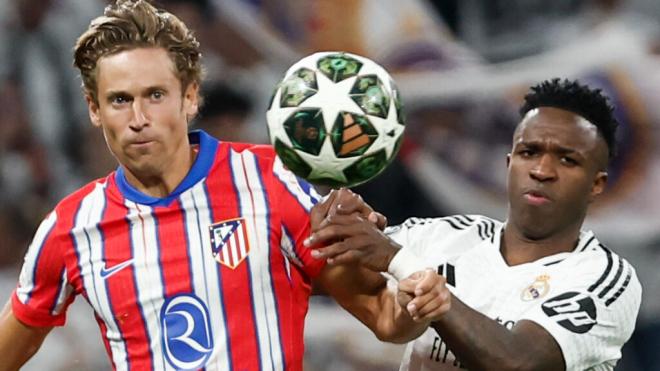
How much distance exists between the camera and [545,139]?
3.86 meters

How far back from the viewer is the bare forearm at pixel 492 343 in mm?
3422

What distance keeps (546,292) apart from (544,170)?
15.3 inches

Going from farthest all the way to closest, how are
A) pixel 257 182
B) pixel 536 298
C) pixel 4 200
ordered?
1. pixel 4 200
2. pixel 536 298
3. pixel 257 182

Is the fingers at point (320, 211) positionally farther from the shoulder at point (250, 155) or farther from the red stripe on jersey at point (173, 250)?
the red stripe on jersey at point (173, 250)

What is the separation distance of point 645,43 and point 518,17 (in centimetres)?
64

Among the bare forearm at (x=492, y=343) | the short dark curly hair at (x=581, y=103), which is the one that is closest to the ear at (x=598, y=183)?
the short dark curly hair at (x=581, y=103)

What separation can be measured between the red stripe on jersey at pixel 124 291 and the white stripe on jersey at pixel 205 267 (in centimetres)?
17

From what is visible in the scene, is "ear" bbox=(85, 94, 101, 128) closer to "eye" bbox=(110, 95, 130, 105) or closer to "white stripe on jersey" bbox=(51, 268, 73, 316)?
"eye" bbox=(110, 95, 130, 105)

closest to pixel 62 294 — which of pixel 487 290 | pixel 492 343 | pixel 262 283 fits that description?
pixel 262 283

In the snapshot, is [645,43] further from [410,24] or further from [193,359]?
[193,359]

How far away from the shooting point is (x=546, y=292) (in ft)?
12.4

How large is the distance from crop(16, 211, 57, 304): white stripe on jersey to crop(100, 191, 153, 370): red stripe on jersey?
16 cm

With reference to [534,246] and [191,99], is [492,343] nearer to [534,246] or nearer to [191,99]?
[534,246]

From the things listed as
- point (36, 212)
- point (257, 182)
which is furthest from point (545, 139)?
point (36, 212)
